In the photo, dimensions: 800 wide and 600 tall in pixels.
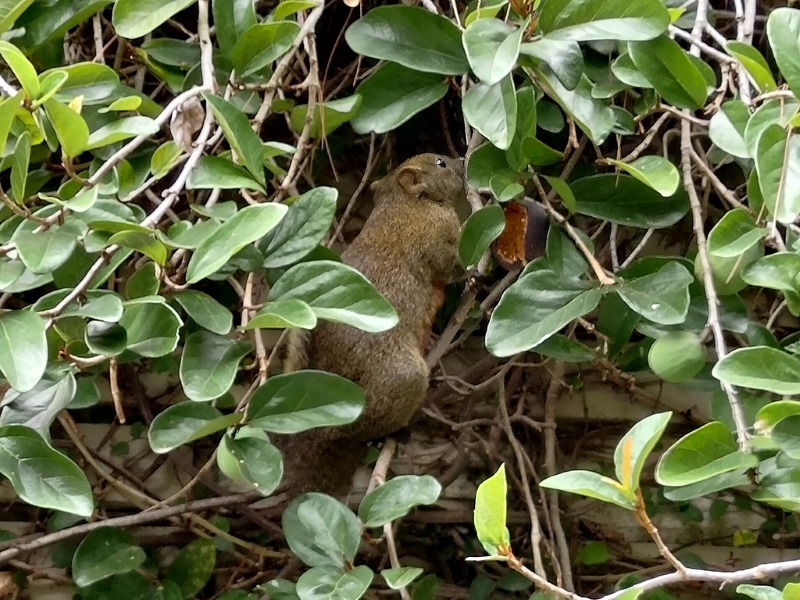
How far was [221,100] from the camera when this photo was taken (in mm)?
707

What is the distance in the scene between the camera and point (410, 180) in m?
1.23

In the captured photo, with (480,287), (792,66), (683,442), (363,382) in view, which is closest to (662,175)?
(792,66)

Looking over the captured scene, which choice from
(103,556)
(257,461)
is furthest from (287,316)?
(103,556)

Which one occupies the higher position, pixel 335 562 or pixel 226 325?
pixel 226 325

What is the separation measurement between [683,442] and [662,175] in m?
0.28

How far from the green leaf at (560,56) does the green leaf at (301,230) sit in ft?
0.85

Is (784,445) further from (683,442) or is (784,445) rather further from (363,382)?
(363,382)

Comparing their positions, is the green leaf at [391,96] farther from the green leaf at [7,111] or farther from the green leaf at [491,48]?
the green leaf at [7,111]

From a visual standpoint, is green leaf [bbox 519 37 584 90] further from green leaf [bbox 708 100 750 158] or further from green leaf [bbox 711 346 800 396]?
green leaf [bbox 711 346 800 396]

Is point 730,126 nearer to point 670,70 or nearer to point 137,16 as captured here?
point 670,70

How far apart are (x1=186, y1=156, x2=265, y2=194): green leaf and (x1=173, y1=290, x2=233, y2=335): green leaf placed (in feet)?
0.37

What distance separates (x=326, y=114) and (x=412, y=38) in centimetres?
16

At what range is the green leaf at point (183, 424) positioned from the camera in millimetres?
732

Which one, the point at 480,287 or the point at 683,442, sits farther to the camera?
the point at 480,287
